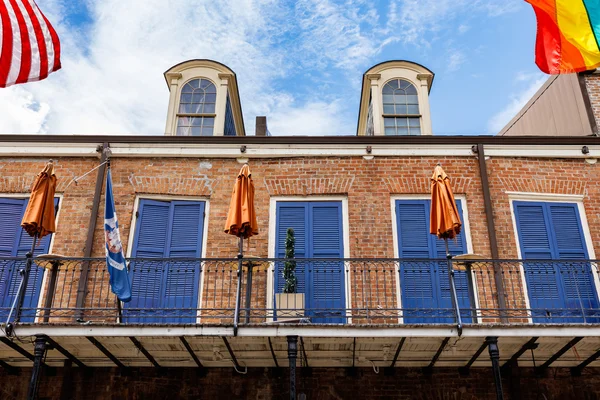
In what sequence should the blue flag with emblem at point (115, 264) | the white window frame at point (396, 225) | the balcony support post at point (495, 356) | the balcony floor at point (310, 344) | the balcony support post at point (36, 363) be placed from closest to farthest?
1. the balcony support post at point (36, 363)
2. the balcony support post at point (495, 356)
3. the balcony floor at point (310, 344)
4. the blue flag with emblem at point (115, 264)
5. the white window frame at point (396, 225)

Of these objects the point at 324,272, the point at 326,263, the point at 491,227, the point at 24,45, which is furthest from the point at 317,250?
the point at 24,45

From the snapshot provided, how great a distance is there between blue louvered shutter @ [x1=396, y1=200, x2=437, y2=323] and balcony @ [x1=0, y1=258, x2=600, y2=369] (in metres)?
0.03

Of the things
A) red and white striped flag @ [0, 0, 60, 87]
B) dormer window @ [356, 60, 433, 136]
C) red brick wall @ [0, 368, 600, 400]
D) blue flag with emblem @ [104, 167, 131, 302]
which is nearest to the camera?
blue flag with emblem @ [104, 167, 131, 302]

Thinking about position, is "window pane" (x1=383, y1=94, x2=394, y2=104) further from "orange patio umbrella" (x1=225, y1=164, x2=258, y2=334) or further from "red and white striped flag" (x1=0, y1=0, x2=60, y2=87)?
"red and white striped flag" (x1=0, y1=0, x2=60, y2=87)

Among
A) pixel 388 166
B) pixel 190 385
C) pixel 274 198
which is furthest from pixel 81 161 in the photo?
pixel 388 166

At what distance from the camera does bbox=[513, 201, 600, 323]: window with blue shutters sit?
1130 centimetres

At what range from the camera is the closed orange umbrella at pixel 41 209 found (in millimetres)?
10148

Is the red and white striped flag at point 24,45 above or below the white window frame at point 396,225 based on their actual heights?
above

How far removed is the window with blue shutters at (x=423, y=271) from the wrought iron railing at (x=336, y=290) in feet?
0.06

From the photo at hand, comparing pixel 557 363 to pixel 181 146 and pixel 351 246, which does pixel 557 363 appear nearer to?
pixel 351 246

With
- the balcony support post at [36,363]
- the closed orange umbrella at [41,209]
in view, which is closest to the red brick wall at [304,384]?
the balcony support post at [36,363]

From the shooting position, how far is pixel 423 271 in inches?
452

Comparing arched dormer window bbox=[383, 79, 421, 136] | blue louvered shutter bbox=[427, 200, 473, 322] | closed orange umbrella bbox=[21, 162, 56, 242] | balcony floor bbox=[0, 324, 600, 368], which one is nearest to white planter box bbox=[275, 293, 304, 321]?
balcony floor bbox=[0, 324, 600, 368]

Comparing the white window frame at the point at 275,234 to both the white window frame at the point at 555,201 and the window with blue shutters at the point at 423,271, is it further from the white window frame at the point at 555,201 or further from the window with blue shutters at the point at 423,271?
the white window frame at the point at 555,201
